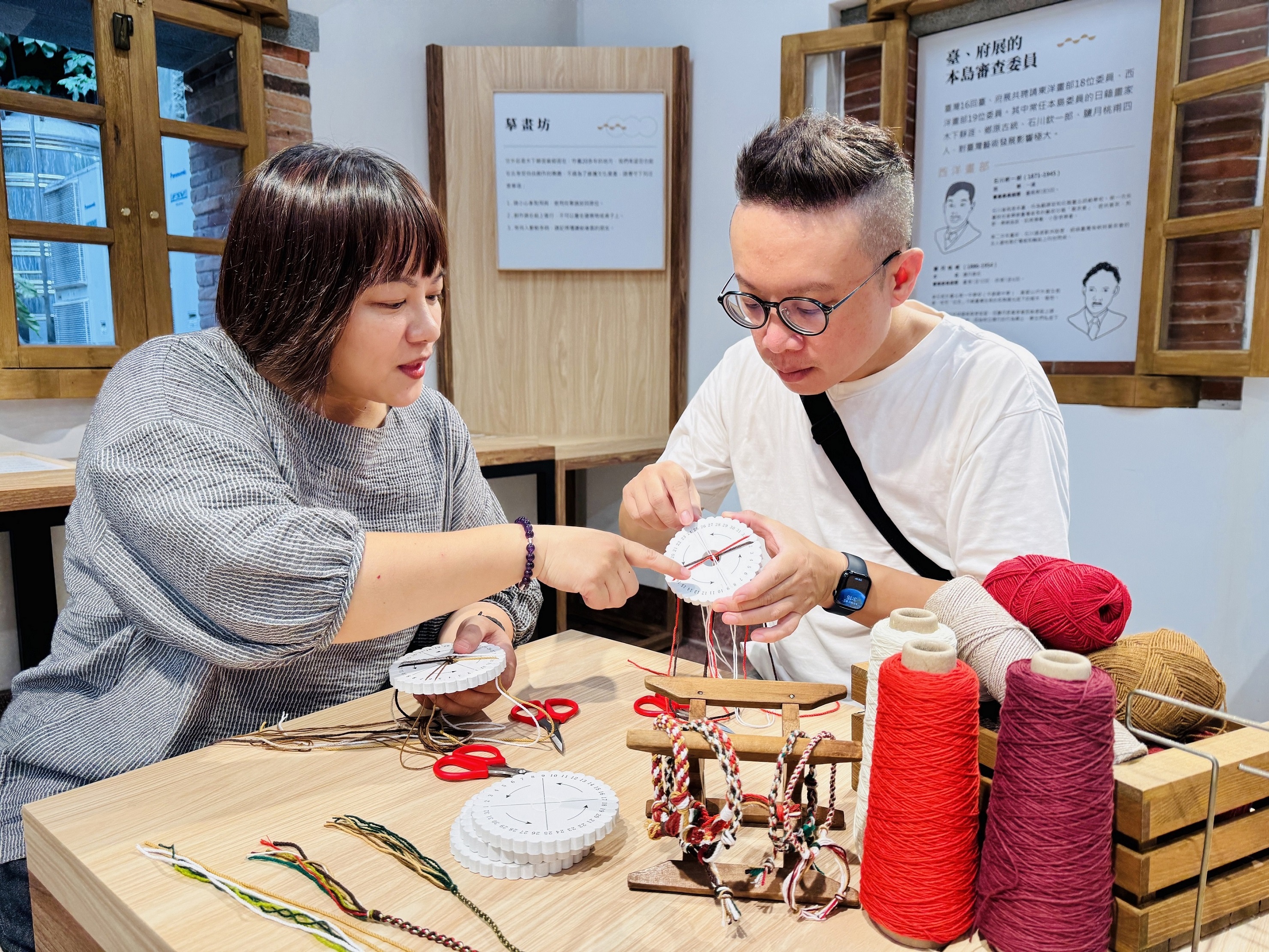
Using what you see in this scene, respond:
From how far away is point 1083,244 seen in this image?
3.29 m

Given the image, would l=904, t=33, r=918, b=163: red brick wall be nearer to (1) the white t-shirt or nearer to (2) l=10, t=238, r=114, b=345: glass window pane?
(1) the white t-shirt

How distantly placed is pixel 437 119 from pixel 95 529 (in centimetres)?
355

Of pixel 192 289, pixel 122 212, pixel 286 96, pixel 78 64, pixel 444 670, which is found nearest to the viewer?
pixel 444 670

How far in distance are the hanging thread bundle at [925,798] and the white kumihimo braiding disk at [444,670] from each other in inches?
22.7

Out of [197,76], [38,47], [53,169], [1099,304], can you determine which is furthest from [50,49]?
[1099,304]

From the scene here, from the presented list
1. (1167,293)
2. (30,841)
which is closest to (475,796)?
(30,841)

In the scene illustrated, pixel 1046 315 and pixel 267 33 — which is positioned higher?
pixel 267 33

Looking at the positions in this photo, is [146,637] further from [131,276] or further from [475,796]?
[131,276]

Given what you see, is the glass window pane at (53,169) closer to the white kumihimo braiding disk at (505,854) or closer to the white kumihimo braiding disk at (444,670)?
the white kumihimo braiding disk at (444,670)

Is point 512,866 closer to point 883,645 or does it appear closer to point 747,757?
point 747,757

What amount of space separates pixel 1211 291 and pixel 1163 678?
2693mm

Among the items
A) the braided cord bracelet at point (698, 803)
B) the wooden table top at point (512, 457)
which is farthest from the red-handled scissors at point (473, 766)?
the wooden table top at point (512, 457)

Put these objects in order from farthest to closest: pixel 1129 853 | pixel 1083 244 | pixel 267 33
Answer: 1. pixel 267 33
2. pixel 1083 244
3. pixel 1129 853

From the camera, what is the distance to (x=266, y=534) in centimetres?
108
